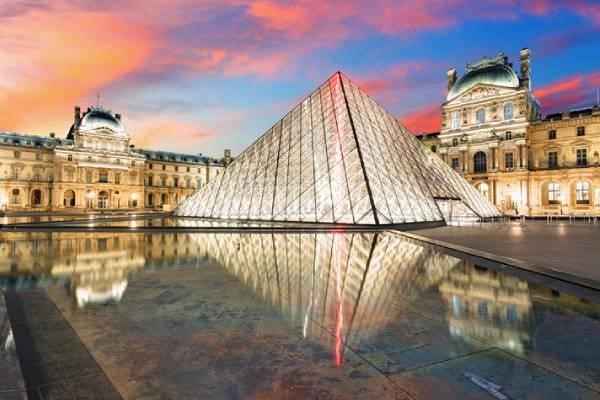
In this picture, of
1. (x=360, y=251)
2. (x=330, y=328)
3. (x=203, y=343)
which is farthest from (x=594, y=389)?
(x=360, y=251)

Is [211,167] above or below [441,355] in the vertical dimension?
above

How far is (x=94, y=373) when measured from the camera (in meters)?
2.48

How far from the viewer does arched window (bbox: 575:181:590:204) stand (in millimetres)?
37844

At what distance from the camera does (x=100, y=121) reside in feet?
191

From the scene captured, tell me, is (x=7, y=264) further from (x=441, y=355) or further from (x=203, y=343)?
(x=441, y=355)

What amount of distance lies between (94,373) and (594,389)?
3.41m

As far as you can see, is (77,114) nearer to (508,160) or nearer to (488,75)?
(488,75)

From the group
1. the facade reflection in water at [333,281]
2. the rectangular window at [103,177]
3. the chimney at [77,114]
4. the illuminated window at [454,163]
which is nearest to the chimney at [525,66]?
the illuminated window at [454,163]

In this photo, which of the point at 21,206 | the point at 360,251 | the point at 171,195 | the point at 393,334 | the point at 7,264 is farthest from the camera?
the point at 171,195

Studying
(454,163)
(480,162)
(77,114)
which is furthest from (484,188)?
(77,114)

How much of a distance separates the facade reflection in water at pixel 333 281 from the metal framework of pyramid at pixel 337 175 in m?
8.79

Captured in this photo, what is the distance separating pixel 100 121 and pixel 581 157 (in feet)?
224

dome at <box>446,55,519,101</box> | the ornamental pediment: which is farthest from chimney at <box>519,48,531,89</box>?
the ornamental pediment

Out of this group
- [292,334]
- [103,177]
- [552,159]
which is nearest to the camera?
[292,334]
